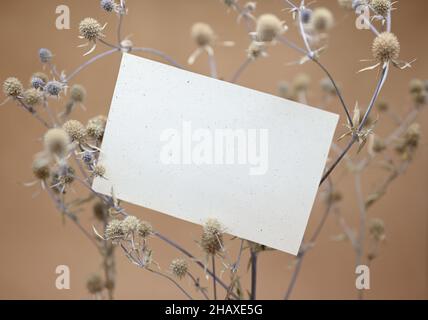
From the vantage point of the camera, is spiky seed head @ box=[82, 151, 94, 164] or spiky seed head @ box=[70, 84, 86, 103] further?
spiky seed head @ box=[70, 84, 86, 103]

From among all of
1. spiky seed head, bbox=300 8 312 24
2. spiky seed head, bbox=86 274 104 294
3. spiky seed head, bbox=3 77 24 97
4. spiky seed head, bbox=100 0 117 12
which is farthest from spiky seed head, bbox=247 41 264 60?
spiky seed head, bbox=86 274 104 294

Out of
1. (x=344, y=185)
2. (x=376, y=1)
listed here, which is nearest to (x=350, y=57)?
(x=344, y=185)

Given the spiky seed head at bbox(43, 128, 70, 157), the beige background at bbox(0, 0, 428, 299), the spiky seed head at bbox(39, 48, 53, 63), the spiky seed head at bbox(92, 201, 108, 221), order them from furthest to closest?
the beige background at bbox(0, 0, 428, 299), the spiky seed head at bbox(92, 201, 108, 221), the spiky seed head at bbox(39, 48, 53, 63), the spiky seed head at bbox(43, 128, 70, 157)

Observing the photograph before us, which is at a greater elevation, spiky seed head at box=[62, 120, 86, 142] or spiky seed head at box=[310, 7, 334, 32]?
spiky seed head at box=[310, 7, 334, 32]

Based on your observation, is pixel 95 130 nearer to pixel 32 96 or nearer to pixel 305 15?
pixel 32 96

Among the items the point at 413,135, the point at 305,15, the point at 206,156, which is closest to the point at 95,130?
the point at 206,156

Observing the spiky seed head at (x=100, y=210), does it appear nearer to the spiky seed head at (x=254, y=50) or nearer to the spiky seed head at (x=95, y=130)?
the spiky seed head at (x=95, y=130)

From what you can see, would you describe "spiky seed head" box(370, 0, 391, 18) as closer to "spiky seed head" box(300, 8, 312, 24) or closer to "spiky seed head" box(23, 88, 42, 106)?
"spiky seed head" box(300, 8, 312, 24)
